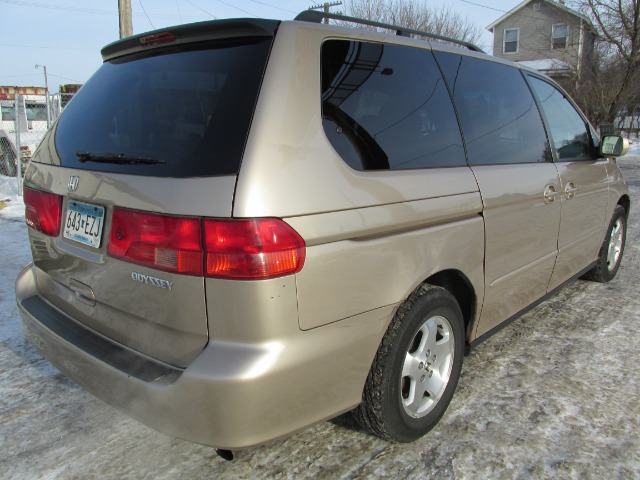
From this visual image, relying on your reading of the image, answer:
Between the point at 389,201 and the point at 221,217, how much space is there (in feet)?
2.30

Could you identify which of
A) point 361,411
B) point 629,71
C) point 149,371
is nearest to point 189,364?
point 149,371

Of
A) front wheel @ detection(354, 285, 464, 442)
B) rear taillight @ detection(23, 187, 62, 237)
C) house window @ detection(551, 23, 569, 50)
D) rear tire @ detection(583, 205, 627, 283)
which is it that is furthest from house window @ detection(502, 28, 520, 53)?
rear taillight @ detection(23, 187, 62, 237)

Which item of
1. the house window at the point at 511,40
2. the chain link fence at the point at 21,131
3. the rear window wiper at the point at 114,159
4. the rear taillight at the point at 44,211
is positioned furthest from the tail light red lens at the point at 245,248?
the house window at the point at 511,40

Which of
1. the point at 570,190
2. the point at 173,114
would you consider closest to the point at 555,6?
the point at 570,190

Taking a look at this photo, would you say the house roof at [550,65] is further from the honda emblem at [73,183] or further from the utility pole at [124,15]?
the honda emblem at [73,183]

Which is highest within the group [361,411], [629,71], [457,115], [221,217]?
[629,71]

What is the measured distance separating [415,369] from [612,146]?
2770 mm

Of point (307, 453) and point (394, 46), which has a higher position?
point (394, 46)

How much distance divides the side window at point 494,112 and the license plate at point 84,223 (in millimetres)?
1753

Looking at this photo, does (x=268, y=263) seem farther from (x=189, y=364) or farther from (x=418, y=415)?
(x=418, y=415)

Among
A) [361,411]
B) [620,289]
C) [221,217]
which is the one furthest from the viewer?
[620,289]

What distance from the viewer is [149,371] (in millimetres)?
1836

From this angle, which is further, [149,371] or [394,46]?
[394,46]

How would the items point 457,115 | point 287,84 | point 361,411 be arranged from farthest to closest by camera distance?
point 457,115
point 361,411
point 287,84
